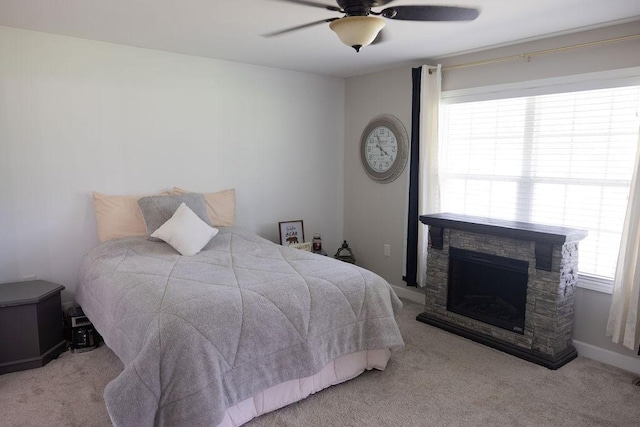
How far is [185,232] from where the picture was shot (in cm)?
337

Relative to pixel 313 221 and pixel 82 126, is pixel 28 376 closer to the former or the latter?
pixel 82 126

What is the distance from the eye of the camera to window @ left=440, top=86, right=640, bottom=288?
310cm

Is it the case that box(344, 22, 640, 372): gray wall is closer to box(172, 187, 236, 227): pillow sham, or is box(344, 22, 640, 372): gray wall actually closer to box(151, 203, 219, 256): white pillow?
box(172, 187, 236, 227): pillow sham

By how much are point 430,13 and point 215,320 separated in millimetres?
1924

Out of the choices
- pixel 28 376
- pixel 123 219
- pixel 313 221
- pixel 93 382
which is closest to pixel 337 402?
pixel 93 382

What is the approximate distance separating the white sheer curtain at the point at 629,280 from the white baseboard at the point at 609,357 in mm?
134

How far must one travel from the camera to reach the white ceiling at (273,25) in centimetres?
262

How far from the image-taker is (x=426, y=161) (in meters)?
4.13

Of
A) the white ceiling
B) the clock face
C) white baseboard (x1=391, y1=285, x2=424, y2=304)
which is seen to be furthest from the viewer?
the clock face

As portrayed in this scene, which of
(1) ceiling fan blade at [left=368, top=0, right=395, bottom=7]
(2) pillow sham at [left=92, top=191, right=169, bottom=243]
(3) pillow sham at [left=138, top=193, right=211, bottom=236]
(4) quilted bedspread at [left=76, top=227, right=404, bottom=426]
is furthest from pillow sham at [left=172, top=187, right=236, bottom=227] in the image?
(1) ceiling fan blade at [left=368, top=0, right=395, bottom=7]

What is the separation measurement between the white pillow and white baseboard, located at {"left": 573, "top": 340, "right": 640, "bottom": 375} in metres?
2.94

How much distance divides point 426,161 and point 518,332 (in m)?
1.68

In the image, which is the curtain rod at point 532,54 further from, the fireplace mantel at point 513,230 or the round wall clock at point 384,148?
the fireplace mantel at point 513,230

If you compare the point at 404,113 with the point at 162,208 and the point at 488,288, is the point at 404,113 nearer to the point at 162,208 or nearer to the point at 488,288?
the point at 488,288
